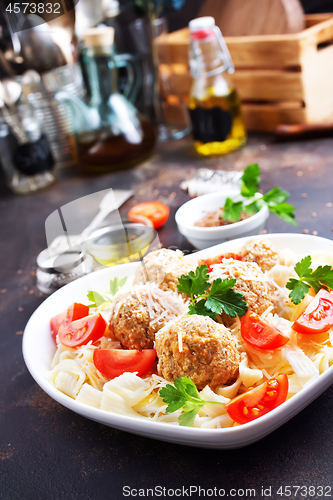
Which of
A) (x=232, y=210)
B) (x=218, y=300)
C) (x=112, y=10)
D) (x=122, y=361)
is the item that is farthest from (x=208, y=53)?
(x=122, y=361)

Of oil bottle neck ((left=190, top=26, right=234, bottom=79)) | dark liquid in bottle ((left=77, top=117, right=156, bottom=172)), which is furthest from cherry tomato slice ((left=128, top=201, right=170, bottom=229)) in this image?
oil bottle neck ((left=190, top=26, right=234, bottom=79))

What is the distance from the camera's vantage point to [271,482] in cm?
111

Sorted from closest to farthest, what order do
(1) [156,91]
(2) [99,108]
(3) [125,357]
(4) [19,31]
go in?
1. (3) [125,357]
2. (4) [19,31]
3. (2) [99,108]
4. (1) [156,91]

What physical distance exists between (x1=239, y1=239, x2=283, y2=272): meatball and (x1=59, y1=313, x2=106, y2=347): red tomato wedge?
0.51 meters

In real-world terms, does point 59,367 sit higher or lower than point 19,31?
lower

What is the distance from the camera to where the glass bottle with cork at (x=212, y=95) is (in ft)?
9.59

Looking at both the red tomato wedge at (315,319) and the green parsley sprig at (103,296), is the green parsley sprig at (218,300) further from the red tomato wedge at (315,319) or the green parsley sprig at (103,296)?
the green parsley sprig at (103,296)

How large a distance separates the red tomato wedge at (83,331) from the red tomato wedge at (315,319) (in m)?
0.57

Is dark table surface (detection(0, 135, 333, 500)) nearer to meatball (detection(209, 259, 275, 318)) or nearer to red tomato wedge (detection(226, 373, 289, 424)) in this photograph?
red tomato wedge (detection(226, 373, 289, 424))

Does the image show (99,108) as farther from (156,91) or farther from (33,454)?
(33,454)

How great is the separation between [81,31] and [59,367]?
2826 mm

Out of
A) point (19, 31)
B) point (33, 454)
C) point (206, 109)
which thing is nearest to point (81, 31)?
point (19, 31)

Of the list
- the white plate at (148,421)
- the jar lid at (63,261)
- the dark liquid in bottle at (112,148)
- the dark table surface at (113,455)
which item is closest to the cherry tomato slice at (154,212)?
the dark table surface at (113,455)

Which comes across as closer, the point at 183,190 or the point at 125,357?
the point at 125,357
